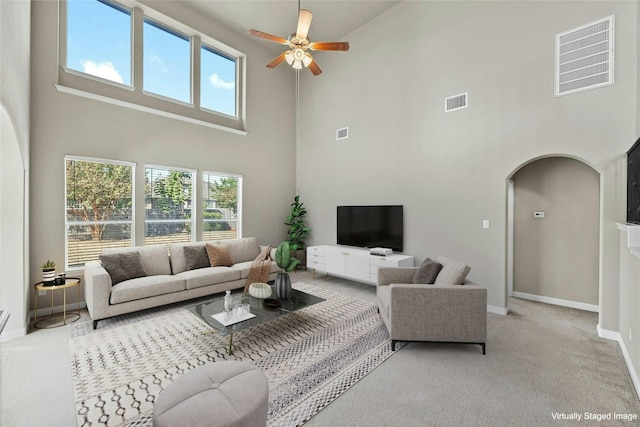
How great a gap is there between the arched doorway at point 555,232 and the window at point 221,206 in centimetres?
510

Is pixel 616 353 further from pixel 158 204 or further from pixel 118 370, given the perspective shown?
pixel 158 204

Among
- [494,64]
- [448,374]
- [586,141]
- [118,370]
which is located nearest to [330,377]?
Answer: [448,374]

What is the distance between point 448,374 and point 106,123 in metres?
5.53

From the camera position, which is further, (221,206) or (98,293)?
(221,206)

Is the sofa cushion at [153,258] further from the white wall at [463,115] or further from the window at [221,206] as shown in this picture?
the white wall at [463,115]

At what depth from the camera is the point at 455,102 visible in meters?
4.40

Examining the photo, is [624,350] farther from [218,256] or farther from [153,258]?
[153,258]

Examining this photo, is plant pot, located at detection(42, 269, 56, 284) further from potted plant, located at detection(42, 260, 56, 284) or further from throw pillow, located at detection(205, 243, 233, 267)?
throw pillow, located at detection(205, 243, 233, 267)

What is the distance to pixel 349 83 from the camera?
19.4ft

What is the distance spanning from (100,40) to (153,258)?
11.5 feet

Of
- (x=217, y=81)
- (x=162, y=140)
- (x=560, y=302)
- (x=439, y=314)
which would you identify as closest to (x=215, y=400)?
(x=439, y=314)

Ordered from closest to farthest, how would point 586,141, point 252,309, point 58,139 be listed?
point 252,309, point 586,141, point 58,139

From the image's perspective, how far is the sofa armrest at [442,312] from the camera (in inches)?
108

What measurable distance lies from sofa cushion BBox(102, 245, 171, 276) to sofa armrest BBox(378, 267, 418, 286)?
10.7 ft
